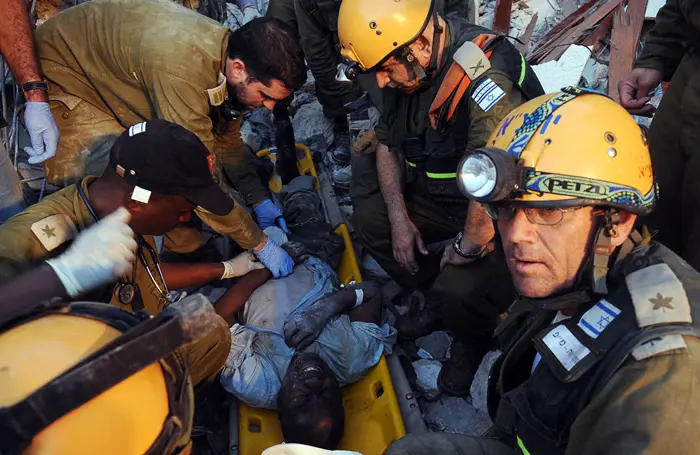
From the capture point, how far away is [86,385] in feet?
4.28

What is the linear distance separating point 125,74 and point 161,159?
4.32ft

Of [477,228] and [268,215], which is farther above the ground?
[477,228]

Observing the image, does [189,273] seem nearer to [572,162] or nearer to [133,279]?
[133,279]

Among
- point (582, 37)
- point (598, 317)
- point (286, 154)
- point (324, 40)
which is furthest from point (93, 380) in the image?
point (582, 37)

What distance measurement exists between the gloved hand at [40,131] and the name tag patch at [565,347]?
10.6ft

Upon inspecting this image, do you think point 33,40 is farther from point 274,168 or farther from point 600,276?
point 600,276

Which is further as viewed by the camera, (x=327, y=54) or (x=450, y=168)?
(x=327, y=54)

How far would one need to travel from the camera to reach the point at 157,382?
5.08ft

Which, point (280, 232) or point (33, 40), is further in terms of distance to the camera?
point (280, 232)

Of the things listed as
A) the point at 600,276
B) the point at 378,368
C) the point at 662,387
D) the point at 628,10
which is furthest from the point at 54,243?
the point at 628,10

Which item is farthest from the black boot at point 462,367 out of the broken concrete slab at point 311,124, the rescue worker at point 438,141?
the broken concrete slab at point 311,124

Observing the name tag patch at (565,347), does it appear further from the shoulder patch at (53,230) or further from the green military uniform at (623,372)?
the shoulder patch at (53,230)

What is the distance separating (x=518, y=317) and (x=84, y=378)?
1.68 m

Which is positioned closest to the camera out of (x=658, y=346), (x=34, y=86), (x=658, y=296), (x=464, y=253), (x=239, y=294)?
(x=658, y=346)
